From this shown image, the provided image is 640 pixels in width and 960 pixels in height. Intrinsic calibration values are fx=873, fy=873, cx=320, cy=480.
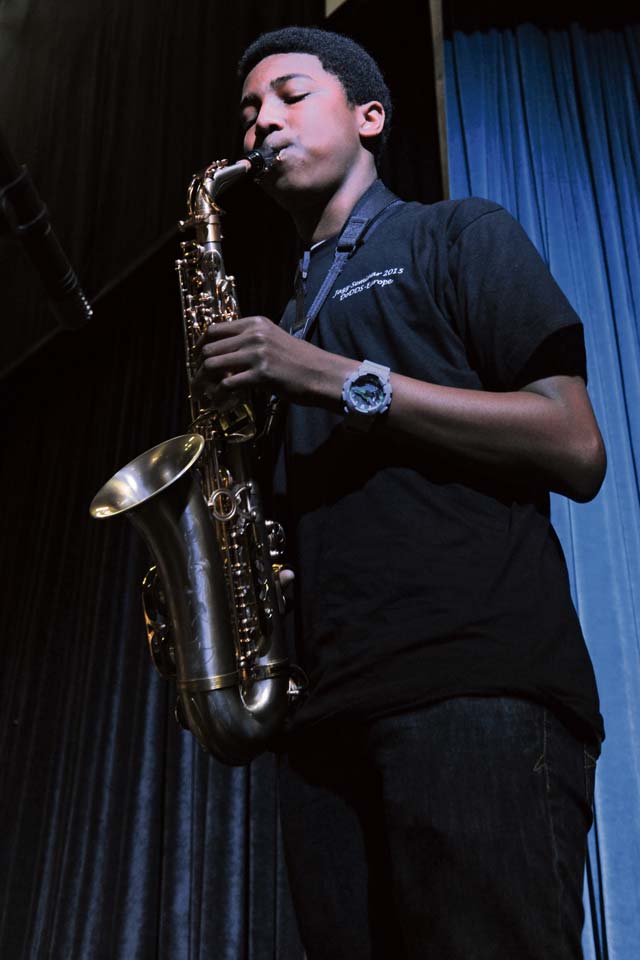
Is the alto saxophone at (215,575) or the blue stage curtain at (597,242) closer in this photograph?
the alto saxophone at (215,575)

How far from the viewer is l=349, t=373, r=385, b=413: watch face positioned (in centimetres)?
102

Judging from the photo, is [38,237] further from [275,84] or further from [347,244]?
[347,244]

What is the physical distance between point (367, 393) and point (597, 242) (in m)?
1.59

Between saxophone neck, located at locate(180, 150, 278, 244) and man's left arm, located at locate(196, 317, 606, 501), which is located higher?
saxophone neck, located at locate(180, 150, 278, 244)

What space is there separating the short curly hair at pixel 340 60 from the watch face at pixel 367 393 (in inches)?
30.6

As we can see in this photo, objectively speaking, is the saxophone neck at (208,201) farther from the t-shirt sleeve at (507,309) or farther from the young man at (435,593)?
the t-shirt sleeve at (507,309)

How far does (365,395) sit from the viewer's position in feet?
3.38

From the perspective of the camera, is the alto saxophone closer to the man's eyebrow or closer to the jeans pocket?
the man's eyebrow

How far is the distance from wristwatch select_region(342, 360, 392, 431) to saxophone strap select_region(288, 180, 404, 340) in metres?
0.27

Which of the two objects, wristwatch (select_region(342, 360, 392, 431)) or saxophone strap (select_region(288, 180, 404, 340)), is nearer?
wristwatch (select_region(342, 360, 392, 431))

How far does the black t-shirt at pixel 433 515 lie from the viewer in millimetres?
917

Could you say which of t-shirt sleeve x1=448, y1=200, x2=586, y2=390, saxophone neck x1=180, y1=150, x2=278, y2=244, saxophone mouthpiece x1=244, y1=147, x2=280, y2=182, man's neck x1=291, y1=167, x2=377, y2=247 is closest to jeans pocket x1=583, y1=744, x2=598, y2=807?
t-shirt sleeve x1=448, y1=200, x2=586, y2=390

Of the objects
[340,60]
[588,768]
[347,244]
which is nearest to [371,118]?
[340,60]

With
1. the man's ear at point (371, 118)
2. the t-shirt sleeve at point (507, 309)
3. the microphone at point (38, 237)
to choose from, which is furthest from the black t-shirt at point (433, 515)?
the microphone at point (38, 237)
